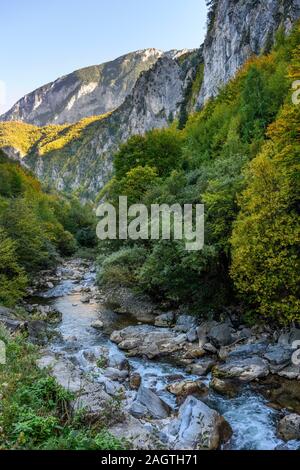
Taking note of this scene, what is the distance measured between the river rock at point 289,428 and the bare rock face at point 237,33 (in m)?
63.0

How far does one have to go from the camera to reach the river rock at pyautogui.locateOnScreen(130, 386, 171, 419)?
13.3 meters

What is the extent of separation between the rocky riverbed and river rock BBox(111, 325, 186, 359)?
0.19 feet

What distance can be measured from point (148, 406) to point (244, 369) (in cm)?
522

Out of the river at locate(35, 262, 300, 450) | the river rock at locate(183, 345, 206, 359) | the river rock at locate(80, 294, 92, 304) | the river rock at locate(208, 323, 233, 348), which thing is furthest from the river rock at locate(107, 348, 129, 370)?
the river rock at locate(80, 294, 92, 304)

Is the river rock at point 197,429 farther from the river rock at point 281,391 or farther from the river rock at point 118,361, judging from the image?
the river rock at point 118,361

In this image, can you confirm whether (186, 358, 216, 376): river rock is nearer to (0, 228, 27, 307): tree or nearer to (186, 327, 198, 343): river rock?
(186, 327, 198, 343): river rock

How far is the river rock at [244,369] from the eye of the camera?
16.5 m

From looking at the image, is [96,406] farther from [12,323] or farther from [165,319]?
[165,319]

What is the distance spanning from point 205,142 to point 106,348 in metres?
40.6

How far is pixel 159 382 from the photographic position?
16.6 metres

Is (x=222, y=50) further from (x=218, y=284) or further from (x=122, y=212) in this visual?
(x=218, y=284)

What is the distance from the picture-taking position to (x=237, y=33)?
78.2m

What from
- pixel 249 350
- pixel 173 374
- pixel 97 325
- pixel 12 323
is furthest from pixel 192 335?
pixel 12 323
